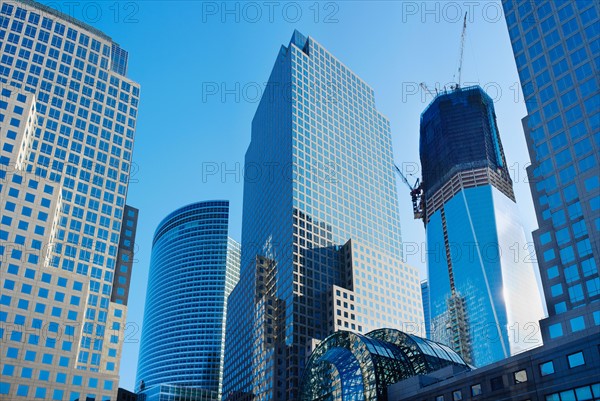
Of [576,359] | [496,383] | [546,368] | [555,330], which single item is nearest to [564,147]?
[555,330]

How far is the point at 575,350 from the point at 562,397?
5.38 metres

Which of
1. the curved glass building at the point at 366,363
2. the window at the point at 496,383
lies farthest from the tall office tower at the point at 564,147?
the curved glass building at the point at 366,363

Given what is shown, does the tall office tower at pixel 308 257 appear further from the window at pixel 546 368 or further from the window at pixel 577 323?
the window at pixel 546 368

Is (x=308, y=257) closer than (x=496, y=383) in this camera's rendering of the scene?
No

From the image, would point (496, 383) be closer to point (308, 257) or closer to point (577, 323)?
point (577, 323)

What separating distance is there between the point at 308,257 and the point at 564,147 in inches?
3561

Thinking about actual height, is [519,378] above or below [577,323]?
below

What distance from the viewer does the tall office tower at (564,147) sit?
74438mm

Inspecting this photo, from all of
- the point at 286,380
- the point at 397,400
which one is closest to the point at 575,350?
the point at 397,400

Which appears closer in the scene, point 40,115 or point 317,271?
point 40,115

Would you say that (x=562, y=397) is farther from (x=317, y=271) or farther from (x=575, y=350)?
(x=317, y=271)

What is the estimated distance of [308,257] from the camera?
160 m

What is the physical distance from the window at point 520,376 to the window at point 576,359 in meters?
5.86

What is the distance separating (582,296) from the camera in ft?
243
